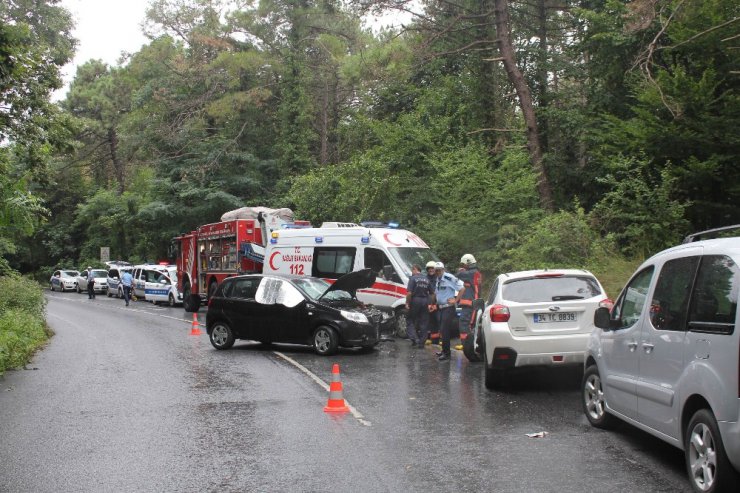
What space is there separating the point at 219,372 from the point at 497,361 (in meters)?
5.05

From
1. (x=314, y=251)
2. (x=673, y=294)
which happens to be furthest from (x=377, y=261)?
(x=673, y=294)

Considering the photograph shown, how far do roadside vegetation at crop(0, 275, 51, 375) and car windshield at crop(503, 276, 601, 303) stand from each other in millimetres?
8770

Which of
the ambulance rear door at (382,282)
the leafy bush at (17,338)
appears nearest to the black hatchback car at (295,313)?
the ambulance rear door at (382,282)

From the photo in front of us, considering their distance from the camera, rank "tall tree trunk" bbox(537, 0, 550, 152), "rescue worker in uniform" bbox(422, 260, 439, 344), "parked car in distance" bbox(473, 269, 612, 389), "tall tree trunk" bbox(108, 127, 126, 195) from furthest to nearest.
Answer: "tall tree trunk" bbox(108, 127, 126, 195), "tall tree trunk" bbox(537, 0, 550, 152), "rescue worker in uniform" bbox(422, 260, 439, 344), "parked car in distance" bbox(473, 269, 612, 389)

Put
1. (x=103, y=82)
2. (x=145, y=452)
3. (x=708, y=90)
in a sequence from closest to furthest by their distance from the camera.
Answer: (x=145, y=452) < (x=708, y=90) < (x=103, y=82)

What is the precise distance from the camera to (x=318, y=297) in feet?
48.4

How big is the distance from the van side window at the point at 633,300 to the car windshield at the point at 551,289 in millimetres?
2435

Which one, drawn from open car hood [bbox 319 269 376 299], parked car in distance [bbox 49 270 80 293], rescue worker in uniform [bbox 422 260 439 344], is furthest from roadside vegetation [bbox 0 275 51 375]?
parked car in distance [bbox 49 270 80 293]

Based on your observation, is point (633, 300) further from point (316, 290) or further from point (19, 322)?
point (19, 322)

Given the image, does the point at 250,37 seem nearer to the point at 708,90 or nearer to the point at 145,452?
the point at 708,90

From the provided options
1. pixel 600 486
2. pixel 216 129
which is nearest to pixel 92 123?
pixel 216 129

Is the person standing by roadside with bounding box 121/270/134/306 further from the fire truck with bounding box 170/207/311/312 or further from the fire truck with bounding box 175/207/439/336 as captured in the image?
the fire truck with bounding box 175/207/439/336

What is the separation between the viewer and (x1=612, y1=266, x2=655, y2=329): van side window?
6.73m

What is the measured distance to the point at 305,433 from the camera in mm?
7727
